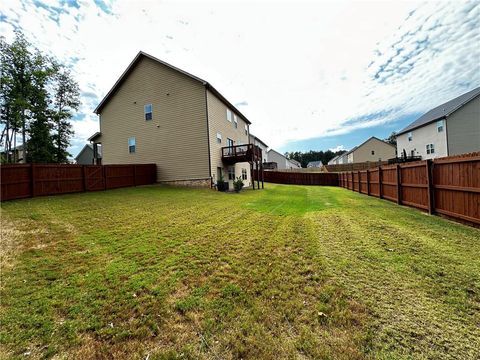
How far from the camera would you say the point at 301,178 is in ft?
104

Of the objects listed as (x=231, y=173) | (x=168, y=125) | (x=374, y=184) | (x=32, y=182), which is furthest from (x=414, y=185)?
(x=32, y=182)

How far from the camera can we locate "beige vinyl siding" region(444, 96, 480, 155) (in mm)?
24672

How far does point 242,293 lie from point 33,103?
111 ft

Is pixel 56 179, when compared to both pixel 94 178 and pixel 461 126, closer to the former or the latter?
pixel 94 178

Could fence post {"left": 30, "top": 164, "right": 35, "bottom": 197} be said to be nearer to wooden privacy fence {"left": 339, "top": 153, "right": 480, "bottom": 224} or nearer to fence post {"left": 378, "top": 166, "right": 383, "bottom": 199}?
wooden privacy fence {"left": 339, "top": 153, "right": 480, "bottom": 224}

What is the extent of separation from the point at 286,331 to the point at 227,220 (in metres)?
4.85

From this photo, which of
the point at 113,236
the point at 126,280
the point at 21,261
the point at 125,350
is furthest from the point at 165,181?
the point at 125,350

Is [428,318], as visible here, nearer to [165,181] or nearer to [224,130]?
[165,181]

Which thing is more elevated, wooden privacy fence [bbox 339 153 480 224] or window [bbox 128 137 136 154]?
window [bbox 128 137 136 154]

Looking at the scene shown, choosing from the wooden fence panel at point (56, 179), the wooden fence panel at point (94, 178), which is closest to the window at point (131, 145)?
the wooden fence panel at point (94, 178)

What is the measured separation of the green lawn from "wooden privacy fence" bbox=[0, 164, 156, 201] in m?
5.83

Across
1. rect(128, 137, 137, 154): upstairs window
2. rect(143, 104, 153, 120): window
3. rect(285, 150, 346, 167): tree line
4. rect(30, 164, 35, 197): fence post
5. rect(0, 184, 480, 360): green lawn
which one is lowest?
rect(0, 184, 480, 360): green lawn

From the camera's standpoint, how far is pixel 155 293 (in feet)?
9.75

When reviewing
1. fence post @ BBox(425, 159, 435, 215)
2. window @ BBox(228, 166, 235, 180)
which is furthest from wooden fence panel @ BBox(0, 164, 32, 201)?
fence post @ BBox(425, 159, 435, 215)
